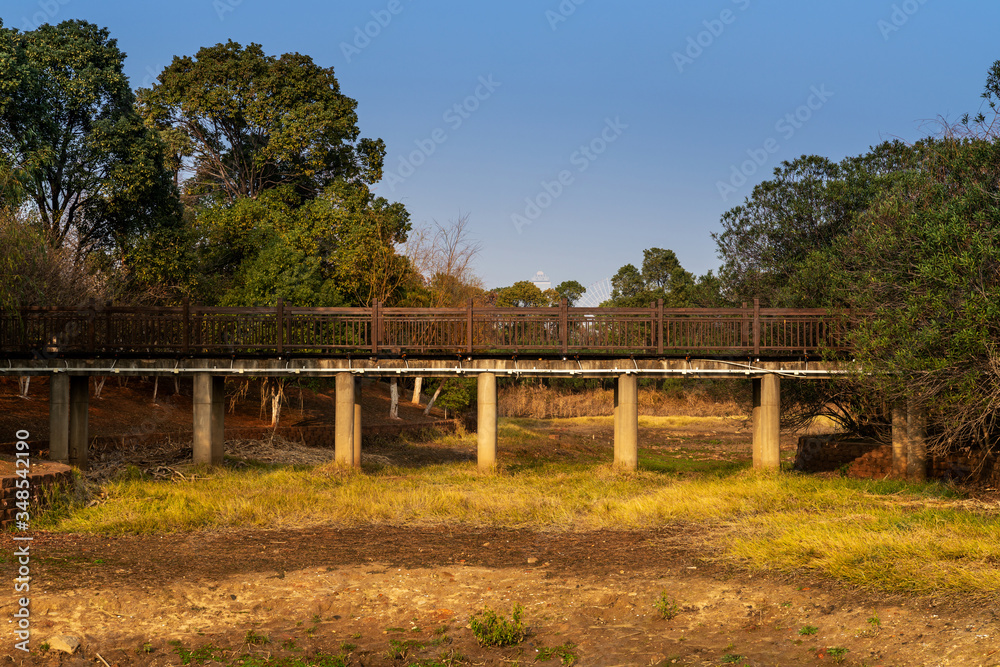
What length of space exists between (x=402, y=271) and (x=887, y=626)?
78.4 feet

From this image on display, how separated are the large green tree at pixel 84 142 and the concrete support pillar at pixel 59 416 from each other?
27.5 feet

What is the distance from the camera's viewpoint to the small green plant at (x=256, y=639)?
8.96m

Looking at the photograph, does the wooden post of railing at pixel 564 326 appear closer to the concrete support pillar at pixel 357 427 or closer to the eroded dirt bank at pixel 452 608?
the concrete support pillar at pixel 357 427

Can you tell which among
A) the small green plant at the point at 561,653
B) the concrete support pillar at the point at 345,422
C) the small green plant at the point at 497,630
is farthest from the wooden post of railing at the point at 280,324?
the small green plant at the point at 561,653

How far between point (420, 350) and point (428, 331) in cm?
50

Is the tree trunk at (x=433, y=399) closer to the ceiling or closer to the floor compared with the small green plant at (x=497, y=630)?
closer to the ceiling

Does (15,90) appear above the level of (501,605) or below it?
above

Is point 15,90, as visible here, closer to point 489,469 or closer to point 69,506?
point 69,506


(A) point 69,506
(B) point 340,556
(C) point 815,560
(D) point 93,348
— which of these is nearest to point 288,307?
(D) point 93,348

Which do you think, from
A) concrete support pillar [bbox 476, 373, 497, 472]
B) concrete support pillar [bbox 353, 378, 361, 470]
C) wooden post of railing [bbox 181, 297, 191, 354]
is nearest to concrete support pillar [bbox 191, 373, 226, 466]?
wooden post of railing [bbox 181, 297, 191, 354]

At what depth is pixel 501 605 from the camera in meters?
10.0

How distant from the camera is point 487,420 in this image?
67.1ft

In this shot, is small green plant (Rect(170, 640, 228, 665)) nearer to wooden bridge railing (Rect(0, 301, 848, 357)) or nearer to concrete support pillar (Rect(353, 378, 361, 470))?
concrete support pillar (Rect(353, 378, 361, 470))

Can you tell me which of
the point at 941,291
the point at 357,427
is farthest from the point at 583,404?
the point at 941,291
